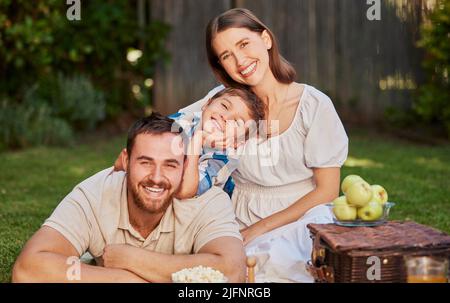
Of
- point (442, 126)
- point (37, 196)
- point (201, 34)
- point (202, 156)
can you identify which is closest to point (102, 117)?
point (201, 34)

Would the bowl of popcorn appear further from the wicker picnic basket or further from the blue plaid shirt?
the blue plaid shirt

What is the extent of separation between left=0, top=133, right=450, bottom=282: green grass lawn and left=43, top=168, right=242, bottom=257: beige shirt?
66cm

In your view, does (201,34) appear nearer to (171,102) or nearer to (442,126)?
(171,102)

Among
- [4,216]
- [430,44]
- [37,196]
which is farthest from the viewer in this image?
[430,44]

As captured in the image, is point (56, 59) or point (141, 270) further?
point (56, 59)

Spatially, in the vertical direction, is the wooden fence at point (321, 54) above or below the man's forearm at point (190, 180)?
above

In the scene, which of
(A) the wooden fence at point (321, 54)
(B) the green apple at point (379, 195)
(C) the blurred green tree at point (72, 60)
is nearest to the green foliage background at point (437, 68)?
(A) the wooden fence at point (321, 54)

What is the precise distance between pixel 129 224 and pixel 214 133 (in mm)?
662

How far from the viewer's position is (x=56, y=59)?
382 inches

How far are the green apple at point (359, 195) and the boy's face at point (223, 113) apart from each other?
78 cm

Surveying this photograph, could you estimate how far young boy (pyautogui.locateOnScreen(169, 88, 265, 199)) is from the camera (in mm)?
4270

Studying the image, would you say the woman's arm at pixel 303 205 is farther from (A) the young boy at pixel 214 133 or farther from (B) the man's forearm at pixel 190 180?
(B) the man's forearm at pixel 190 180

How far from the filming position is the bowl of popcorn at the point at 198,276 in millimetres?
3588

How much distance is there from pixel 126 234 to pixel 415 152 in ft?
17.0
